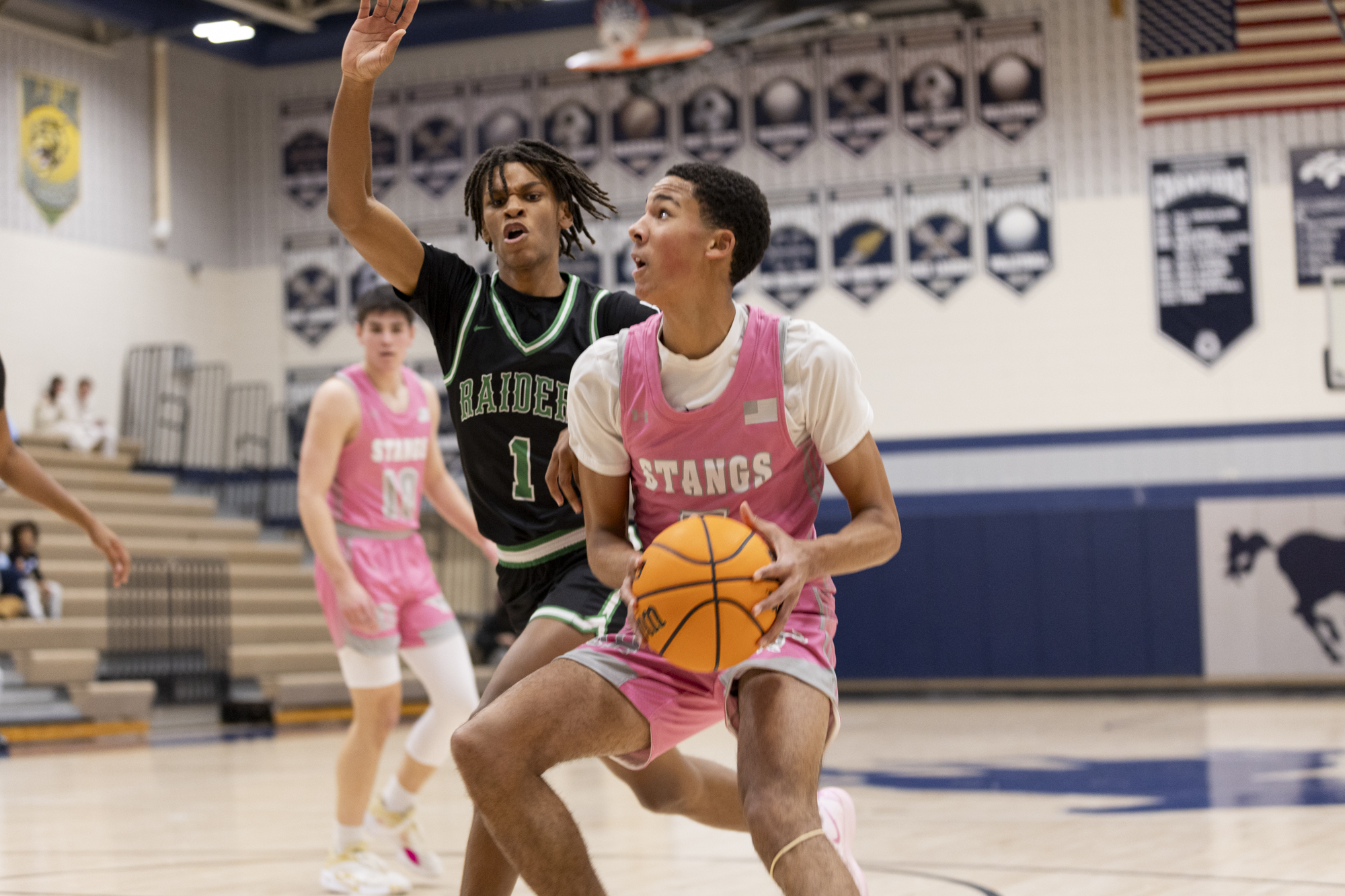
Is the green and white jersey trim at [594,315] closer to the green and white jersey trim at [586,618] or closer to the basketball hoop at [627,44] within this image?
the green and white jersey trim at [586,618]

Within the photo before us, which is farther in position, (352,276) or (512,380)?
(352,276)

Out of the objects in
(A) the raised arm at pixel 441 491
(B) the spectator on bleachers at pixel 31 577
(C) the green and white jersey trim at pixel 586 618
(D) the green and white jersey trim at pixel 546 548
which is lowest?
(B) the spectator on bleachers at pixel 31 577

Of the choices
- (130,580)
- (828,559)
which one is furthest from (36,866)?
(130,580)

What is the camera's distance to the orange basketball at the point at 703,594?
115 inches

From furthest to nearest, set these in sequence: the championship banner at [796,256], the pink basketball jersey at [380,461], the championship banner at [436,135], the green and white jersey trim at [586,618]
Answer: the championship banner at [436,135], the championship banner at [796,256], the pink basketball jersey at [380,461], the green and white jersey trim at [586,618]

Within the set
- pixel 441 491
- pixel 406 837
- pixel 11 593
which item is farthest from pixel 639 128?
pixel 406 837

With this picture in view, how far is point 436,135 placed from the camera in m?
18.9

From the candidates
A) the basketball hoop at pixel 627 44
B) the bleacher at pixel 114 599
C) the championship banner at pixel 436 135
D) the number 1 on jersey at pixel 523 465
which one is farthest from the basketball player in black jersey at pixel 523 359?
the championship banner at pixel 436 135

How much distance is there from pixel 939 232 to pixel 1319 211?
150 inches

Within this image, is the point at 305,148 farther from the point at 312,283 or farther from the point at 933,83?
the point at 933,83

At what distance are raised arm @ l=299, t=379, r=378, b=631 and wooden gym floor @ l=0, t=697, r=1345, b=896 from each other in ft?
3.39

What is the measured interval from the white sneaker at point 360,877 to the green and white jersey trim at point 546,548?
1739 mm

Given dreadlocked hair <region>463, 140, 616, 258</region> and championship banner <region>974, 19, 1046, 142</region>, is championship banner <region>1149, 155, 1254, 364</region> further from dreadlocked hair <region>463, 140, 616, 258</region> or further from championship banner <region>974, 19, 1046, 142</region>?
dreadlocked hair <region>463, 140, 616, 258</region>

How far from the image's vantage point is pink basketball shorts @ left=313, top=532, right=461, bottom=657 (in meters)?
5.61
